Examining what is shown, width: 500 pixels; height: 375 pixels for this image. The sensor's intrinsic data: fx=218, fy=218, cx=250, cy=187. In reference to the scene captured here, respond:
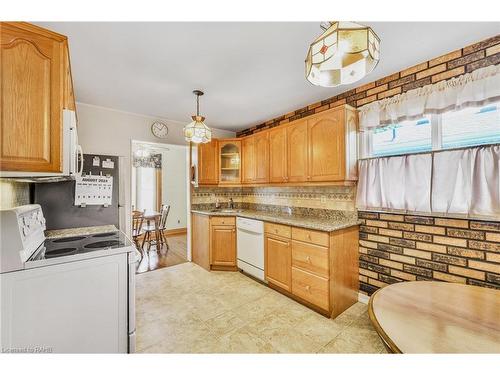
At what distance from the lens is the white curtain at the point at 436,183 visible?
1.59 meters

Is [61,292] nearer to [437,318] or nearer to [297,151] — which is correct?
[437,318]

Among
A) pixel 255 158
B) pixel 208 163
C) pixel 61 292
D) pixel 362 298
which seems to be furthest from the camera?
pixel 208 163

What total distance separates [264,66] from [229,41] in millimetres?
461

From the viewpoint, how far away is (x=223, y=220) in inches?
130

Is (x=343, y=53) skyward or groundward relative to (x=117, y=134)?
groundward

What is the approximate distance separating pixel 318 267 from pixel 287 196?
134 centimetres

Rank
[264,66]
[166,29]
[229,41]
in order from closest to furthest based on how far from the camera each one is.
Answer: [166,29]
[229,41]
[264,66]

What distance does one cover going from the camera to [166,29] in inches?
59.7

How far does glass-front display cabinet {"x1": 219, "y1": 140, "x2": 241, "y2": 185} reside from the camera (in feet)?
12.1

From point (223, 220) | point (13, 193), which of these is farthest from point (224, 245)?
point (13, 193)

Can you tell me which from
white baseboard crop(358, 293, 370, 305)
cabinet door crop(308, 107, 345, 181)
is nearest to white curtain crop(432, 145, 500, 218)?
cabinet door crop(308, 107, 345, 181)

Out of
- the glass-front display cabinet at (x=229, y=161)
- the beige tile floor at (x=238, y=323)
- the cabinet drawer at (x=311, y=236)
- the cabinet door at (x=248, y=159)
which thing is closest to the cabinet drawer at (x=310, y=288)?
the beige tile floor at (x=238, y=323)

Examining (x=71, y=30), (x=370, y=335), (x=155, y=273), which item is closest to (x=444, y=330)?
(x=370, y=335)
